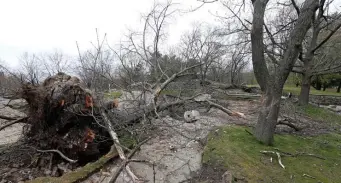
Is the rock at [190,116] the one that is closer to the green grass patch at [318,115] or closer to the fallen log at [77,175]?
the fallen log at [77,175]

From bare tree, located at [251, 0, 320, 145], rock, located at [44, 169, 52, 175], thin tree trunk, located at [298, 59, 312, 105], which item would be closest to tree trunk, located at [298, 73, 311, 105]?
thin tree trunk, located at [298, 59, 312, 105]

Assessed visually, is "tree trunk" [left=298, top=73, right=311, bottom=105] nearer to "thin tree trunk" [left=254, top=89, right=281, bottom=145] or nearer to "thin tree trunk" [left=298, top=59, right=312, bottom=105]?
"thin tree trunk" [left=298, top=59, right=312, bottom=105]

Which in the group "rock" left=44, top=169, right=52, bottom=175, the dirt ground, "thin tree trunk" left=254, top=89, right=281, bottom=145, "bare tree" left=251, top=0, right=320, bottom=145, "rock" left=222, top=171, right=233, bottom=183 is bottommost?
"rock" left=44, top=169, right=52, bottom=175

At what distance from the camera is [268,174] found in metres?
3.89

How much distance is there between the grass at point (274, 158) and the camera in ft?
12.7

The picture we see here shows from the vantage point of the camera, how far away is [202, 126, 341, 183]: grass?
12.7 feet

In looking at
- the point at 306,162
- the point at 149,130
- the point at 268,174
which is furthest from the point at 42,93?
the point at 306,162

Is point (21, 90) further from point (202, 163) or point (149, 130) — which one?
point (202, 163)

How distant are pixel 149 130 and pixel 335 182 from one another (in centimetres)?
447

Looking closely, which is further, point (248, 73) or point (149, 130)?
point (248, 73)

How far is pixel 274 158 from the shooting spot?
454cm

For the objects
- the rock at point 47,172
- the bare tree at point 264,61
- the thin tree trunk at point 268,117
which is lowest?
the rock at point 47,172

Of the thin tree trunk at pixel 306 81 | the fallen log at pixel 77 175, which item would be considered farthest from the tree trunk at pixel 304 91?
the fallen log at pixel 77 175

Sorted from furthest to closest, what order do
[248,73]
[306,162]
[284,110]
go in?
[248,73] < [284,110] < [306,162]
